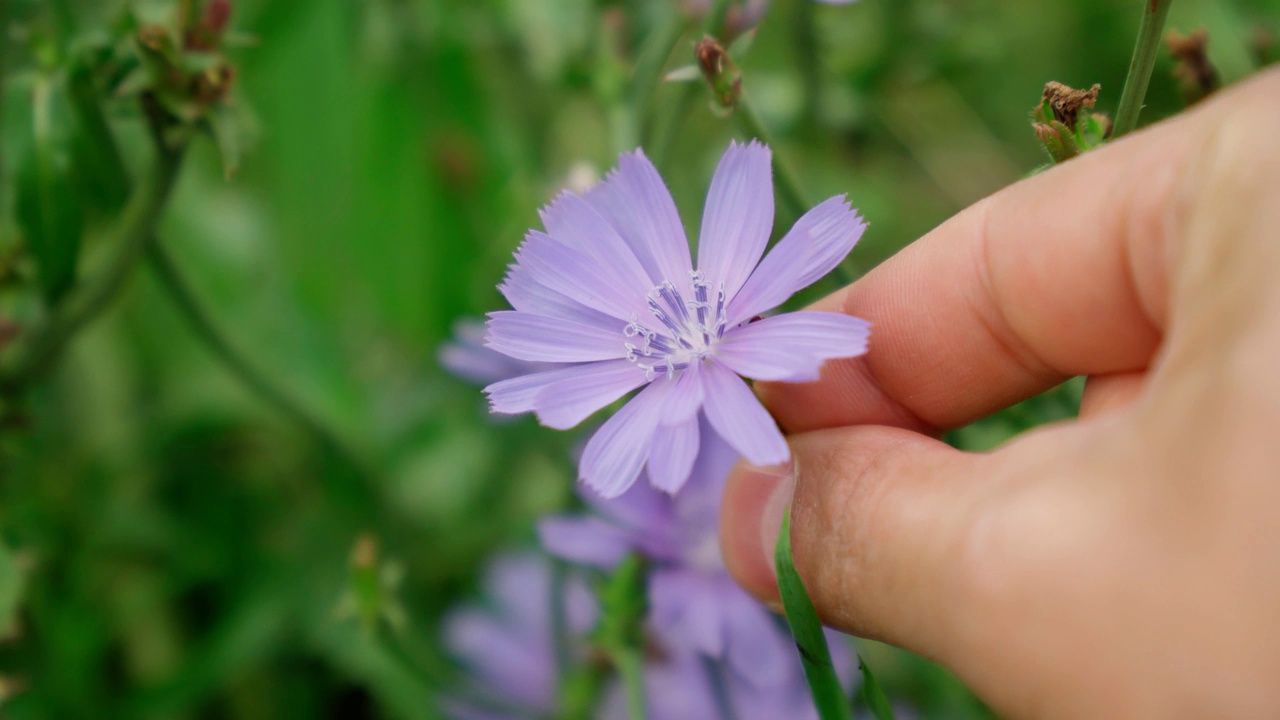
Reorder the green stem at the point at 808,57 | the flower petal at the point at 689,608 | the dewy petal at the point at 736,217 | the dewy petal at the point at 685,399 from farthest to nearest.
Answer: the green stem at the point at 808,57
the flower petal at the point at 689,608
the dewy petal at the point at 736,217
the dewy petal at the point at 685,399

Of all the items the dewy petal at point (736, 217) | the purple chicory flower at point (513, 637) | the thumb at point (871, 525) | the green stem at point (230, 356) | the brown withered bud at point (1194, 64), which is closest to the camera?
the thumb at point (871, 525)

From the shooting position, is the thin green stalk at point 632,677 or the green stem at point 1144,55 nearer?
the green stem at point 1144,55

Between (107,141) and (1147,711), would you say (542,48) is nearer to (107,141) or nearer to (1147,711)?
(107,141)

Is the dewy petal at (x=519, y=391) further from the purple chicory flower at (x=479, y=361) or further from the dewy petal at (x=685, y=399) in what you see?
the purple chicory flower at (x=479, y=361)

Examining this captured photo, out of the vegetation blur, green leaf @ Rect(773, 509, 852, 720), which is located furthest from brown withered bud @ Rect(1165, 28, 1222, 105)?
green leaf @ Rect(773, 509, 852, 720)

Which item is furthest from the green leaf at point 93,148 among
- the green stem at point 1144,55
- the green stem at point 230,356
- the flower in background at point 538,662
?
the green stem at point 1144,55

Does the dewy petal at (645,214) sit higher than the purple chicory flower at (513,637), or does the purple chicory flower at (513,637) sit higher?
the dewy petal at (645,214)
